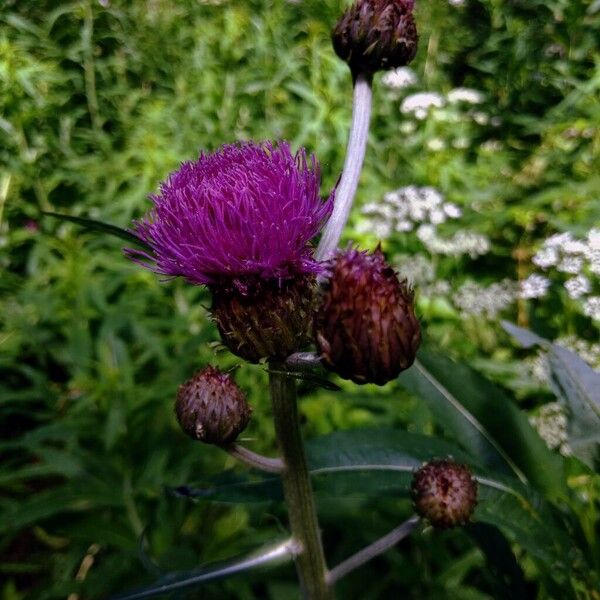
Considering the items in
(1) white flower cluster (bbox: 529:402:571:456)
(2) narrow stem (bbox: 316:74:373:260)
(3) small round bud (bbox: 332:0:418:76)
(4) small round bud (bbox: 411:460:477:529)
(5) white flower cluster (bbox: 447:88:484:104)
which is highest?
(3) small round bud (bbox: 332:0:418:76)

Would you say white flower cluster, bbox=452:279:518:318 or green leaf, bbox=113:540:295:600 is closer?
green leaf, bbox=113:540:295:600

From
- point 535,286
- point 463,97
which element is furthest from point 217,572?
point 463,97

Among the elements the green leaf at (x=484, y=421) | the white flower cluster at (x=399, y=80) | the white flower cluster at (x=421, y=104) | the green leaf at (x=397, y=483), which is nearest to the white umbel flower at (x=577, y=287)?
the green leaf at (x=484, y=421)

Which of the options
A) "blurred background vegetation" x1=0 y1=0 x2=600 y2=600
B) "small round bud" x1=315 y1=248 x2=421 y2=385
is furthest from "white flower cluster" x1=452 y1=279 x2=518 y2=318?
"small round bud" x1=315 y1=248 x2=421 y2=385

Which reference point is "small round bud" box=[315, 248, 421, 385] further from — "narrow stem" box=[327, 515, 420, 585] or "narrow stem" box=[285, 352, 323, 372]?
"narrow stem" box=[327, 515, 420, 585]

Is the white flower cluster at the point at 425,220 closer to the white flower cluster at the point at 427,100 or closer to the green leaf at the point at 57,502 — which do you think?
the white flower cluster at the point at 427,100

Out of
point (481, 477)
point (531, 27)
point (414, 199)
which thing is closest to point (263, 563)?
point (481, 477)

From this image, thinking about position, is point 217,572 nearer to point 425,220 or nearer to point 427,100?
point 425,220
